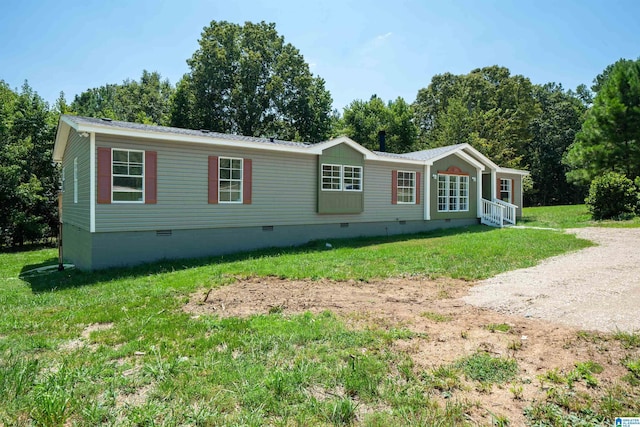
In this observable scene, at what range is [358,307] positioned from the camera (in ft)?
17.2

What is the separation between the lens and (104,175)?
29.9 ft

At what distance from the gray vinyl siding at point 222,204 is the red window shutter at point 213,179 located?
126 mm

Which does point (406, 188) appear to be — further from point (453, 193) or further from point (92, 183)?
point (92, 183)

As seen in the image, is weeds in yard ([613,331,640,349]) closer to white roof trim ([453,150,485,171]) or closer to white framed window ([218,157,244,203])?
white framed window ([218,157,244,203])

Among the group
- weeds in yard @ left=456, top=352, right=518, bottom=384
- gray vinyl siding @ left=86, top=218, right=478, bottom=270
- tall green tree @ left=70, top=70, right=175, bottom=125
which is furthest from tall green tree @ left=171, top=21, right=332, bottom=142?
weeds in yard @ left=456, top=352, right=518, bottom=384

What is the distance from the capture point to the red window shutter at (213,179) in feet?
35.6

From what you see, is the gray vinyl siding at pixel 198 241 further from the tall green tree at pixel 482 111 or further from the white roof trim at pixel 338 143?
the tall green tree at pixel 482 111

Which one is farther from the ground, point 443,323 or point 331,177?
point 331,177

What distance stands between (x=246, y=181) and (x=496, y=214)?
40.9 ft

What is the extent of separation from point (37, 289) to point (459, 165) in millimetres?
16197

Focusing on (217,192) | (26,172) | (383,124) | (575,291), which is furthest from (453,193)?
(26,172)

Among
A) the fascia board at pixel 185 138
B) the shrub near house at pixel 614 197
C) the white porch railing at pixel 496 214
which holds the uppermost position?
the fascia board at pixel 185 138

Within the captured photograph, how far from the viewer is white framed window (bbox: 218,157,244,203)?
11.1 metres

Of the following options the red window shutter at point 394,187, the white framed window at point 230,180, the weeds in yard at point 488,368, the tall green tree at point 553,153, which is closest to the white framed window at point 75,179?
the white framed window at point 230,180
